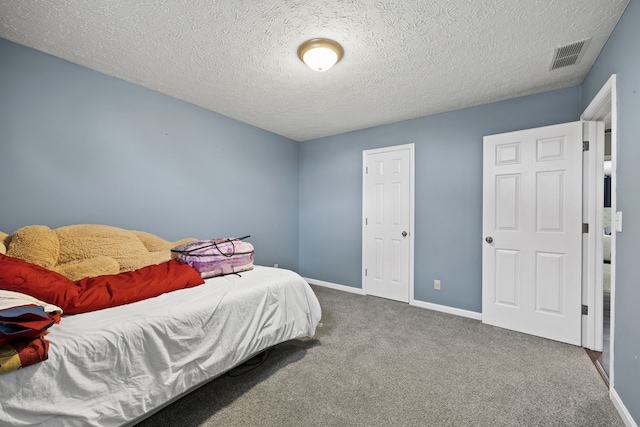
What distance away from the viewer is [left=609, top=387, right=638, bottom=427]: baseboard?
1442 mm

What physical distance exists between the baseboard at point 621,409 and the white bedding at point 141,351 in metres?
2.04

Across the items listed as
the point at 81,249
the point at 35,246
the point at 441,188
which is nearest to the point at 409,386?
the point at 441,188

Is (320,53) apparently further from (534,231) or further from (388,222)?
(534,231)

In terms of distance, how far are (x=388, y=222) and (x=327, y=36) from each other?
7.92ft

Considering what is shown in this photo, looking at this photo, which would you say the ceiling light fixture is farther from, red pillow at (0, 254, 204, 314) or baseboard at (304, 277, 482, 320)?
baseboard at (304, 277, 482, 320)

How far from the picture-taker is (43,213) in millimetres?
2117

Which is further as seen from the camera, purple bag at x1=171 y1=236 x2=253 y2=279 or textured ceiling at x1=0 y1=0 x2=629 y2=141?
purple bag at x1=171 y1=236 x2=253 y2=279

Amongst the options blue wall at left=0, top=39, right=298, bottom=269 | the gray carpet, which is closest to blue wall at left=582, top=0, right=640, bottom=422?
the gray carpet

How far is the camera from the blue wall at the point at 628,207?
4.76ft

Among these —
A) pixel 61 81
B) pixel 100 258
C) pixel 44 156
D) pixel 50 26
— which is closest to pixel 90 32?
pixel 50 26

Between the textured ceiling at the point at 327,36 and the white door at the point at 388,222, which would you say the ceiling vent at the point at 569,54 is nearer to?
the textured ceiling at the point at 327,36

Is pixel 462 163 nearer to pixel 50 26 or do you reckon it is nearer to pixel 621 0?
pixel 621 0

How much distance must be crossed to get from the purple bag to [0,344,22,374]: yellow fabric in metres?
1.17

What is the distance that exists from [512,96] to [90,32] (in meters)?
3.74
